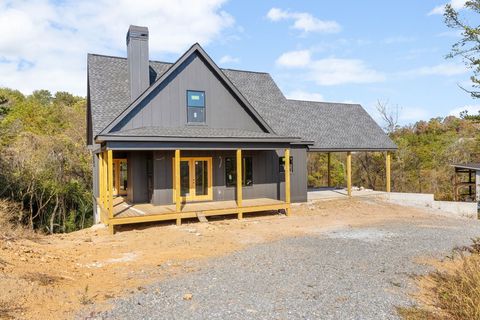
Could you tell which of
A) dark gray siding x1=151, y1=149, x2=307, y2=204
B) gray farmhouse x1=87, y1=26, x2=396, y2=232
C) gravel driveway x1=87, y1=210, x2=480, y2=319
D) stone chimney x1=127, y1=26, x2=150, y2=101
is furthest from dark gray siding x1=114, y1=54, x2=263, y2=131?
gravel driveway x1=87, y1=210, x2=480, y2=319

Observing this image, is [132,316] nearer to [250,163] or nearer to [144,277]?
[144,277]

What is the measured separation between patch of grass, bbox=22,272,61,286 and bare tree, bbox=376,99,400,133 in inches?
1378

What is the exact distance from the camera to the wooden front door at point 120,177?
1881 cm

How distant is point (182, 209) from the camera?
44.5 ft

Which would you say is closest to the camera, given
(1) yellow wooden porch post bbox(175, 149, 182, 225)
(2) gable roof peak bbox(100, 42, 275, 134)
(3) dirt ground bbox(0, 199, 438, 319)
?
(3) dirt ground bbox(0, 199, 438, 319)

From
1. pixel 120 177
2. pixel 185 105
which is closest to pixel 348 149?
pixel 185 105

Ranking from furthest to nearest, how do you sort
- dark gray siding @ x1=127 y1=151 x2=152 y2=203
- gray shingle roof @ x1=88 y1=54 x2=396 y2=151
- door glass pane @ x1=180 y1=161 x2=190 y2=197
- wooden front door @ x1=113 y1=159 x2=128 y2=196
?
wooden front door @ x1=113 y1=159 x2=128 y2=196
gray shingle roof @ x1=88 y1=54 x2=396 y2=151
dark gray siding @ x1=127 y1=151 x2=152 y2=203
door glass pane @ x1=180 y1=161 x2=190 y2=197

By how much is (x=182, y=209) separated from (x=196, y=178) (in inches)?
83.5

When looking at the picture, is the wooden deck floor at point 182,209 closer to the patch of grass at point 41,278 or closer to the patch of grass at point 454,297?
the patch of grass at point 41,278

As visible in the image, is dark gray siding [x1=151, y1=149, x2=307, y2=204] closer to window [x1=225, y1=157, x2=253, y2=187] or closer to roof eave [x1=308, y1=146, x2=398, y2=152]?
window [x1=225, y1=157, x2=253, y2=187]

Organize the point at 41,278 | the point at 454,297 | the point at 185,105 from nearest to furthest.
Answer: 1. the point at 454,297
2. the point at 41,278
3. the point at 185,105

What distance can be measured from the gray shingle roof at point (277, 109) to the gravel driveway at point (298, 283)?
7.25 meters

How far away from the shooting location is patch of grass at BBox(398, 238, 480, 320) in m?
5.08

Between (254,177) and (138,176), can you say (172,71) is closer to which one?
(138,176)
